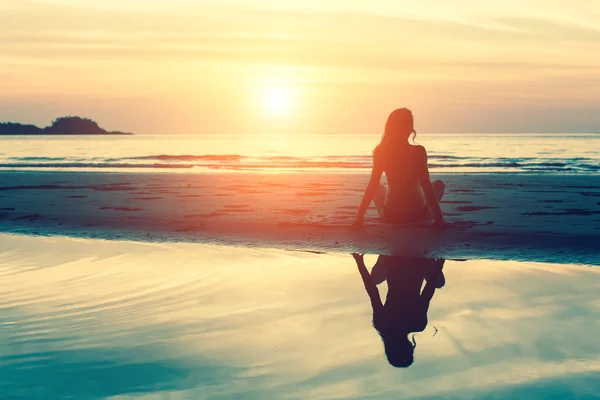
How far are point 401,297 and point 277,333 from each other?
5.08 ft

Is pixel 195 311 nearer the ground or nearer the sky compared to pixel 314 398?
nearer the sky

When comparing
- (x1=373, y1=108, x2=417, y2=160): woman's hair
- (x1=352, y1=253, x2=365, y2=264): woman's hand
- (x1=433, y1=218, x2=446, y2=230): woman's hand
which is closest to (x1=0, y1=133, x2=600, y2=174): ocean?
(x1=433, y1=218, x2=446, y2=230): woman's hand

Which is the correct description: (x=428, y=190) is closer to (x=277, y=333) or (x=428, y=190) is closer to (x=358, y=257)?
(x=358, y=257)

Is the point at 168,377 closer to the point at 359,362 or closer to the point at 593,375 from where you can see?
the point at 359,362

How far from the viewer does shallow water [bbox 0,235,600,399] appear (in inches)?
142

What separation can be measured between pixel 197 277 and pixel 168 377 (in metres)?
3.00

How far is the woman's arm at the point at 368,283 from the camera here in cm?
552

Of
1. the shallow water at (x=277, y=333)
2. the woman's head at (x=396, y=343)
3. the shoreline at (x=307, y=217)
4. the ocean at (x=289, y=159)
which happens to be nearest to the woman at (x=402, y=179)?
the shoreline at (x=307, y=217)

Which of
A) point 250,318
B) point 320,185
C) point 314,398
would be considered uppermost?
point 320,185

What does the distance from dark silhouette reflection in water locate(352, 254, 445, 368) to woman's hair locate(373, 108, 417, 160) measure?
81.9 inches

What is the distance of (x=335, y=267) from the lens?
7.24m

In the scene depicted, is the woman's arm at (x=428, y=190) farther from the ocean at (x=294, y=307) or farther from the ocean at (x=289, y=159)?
the ocean at (x=289, y=159)

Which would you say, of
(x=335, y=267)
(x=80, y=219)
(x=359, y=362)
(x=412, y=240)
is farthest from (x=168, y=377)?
(x=80, y=219)

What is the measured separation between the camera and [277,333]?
4617 millimetres
